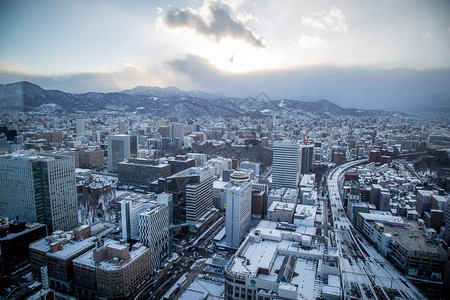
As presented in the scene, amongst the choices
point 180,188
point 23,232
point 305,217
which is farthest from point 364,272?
point 23,232

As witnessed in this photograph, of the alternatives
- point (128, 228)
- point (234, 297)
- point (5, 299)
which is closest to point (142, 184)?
point (128, 228)

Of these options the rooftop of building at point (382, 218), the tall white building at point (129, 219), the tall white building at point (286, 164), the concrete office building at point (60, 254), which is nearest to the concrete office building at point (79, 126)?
the tall white building at point (286, 164)

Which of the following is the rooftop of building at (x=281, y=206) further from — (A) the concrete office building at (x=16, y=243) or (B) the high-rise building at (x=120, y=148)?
(B) the high-rise building at (x=120, y=148)

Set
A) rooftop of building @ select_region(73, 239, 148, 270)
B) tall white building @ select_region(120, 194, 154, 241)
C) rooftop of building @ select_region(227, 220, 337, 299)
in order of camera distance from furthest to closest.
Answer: tall white building @ select_region(120, 194, 154, 241), rooftop of building @ select_region(73, 239, 148, 270), rooftop of building @ select_region(227, 220, 337, 299)

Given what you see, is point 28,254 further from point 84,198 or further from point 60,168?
point 84,198

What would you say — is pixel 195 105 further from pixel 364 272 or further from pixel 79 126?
pixel 364 272

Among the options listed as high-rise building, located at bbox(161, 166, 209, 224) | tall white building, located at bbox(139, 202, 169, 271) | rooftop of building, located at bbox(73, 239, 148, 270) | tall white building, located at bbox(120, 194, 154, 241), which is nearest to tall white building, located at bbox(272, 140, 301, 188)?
high-rise building, located at bbox(161, 166, 209, 224)

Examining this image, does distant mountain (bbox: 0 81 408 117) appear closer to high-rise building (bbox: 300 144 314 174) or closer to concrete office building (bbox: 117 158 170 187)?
high-rise building (bbox: 300 144 314 174)
